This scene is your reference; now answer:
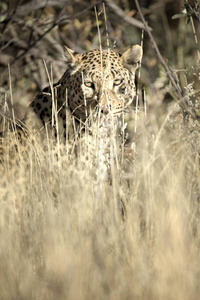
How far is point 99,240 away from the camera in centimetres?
276

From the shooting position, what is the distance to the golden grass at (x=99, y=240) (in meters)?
2.49

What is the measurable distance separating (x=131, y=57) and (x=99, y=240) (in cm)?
219

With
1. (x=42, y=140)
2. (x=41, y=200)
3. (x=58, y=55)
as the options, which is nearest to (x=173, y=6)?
(x=58, y=55)

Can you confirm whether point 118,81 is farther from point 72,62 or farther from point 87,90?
point 72,62

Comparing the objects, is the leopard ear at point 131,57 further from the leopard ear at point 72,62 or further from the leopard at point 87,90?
the leopard ear at point 72,62

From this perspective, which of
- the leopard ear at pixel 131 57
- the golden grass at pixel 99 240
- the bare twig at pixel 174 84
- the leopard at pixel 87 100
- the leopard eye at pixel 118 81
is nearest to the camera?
the golden grass at pixel 99 240

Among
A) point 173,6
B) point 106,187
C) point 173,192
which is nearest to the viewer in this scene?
point 173,192

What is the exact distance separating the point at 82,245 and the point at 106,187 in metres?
1.19

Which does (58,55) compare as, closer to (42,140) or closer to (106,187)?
(42,140)

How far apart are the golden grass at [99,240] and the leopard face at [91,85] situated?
680 mm

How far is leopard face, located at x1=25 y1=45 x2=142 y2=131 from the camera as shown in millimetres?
4340

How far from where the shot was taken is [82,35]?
8.22 metres

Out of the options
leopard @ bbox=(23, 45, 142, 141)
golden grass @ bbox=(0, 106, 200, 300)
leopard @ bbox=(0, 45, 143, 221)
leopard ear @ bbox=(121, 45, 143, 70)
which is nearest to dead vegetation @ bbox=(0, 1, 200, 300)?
golden grass @ bbox=(0, 106, 200, 300)

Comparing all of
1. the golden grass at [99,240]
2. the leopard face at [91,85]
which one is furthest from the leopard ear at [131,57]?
the golden grass at [99,240]
